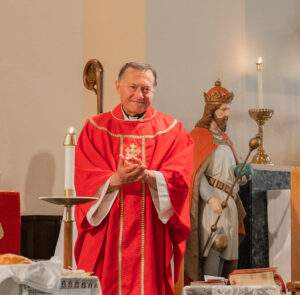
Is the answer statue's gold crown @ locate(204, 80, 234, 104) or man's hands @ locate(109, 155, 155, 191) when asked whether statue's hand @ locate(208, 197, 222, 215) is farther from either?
man's hands @ locate(109, 155, 155, 191)

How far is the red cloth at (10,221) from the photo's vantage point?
15.7 ft

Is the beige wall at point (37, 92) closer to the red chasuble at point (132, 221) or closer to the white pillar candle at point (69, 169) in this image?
the red chasuble at point (132, 221)

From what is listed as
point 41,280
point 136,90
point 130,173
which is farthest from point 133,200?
point 41,280

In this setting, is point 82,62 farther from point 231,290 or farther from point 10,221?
point 231,290

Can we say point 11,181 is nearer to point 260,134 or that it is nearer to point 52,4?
point 52,4

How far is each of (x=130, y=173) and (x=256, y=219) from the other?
215cm

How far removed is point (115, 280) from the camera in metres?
4.02

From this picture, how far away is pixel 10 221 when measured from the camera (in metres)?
4.84

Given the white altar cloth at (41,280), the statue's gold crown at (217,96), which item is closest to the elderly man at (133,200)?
the statue's gold crown at (217,96)

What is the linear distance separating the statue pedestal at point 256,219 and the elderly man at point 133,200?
4.99ft

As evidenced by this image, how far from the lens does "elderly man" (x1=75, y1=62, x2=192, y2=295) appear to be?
4.00 metres

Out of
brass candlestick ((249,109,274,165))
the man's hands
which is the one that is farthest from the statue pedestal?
the man's hands

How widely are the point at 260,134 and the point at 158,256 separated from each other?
7.30ft

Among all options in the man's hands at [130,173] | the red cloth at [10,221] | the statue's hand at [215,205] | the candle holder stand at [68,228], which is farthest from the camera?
the statue's hand at [215,205]
